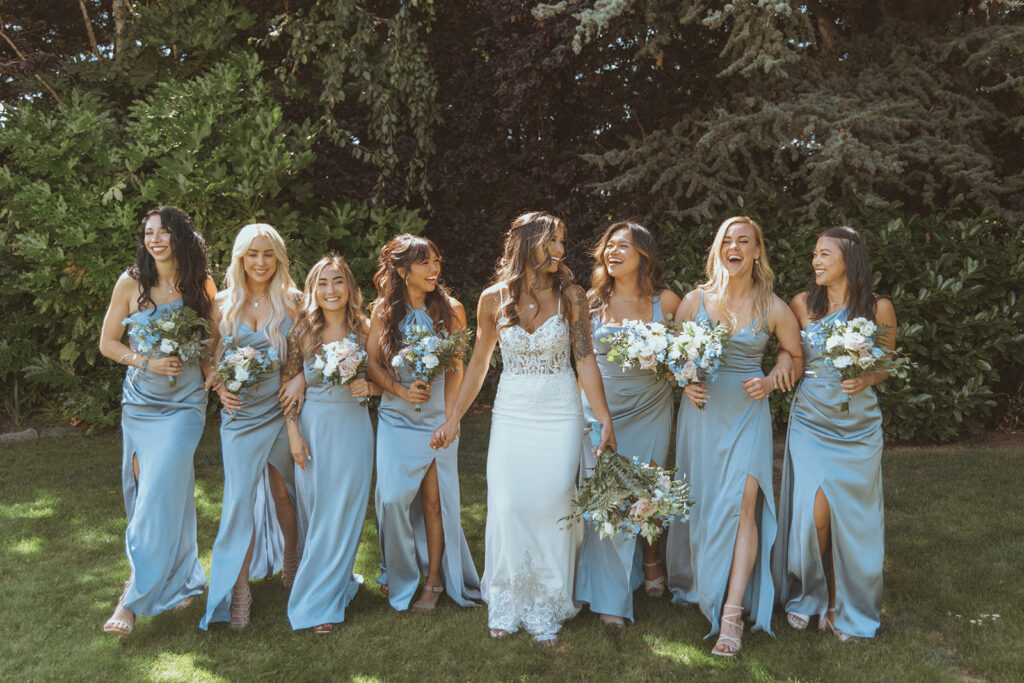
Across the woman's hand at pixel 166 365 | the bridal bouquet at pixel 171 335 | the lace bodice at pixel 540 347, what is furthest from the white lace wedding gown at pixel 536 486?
the woman's hand at pixel 166 365

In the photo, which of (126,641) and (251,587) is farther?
(251,587)

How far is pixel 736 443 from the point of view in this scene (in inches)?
171

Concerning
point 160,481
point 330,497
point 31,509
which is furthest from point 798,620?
point 31,509

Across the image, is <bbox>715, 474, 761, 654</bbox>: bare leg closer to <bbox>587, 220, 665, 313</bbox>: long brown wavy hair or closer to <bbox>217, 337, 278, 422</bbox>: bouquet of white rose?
<bbox>587, 220, 665, 313</bbox>: long brown wavy hair

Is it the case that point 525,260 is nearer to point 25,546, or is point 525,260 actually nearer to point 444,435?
point 444,435

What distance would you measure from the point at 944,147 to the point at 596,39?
3778 mm

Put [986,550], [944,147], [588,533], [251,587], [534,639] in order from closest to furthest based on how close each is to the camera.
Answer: [534,639] < [588,533] < [251,587] < [986,550] < [944,147]

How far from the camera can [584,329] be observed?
14.2ft

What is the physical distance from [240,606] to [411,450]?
133 cm

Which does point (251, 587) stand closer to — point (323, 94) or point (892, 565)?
point (892, 565)

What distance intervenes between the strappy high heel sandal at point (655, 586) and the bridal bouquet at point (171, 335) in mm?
3069

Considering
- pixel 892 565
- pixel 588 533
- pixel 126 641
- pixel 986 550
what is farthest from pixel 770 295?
pixel 126 641

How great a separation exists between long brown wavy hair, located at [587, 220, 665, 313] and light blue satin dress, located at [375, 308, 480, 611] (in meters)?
1.14

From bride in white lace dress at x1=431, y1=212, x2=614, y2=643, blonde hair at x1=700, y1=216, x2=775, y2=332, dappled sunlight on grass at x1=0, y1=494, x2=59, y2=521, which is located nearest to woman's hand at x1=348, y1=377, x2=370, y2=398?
bride in white lace dress at x1=431, y1=212, x2=614, y2=643
